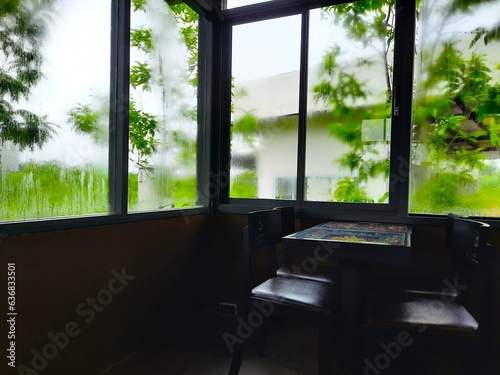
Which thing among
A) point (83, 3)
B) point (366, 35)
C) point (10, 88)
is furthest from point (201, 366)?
point (366, 35)

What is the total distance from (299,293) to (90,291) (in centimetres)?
104

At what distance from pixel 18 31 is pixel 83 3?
41 centimetres

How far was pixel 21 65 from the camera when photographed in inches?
54.9

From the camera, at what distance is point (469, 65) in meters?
2.03

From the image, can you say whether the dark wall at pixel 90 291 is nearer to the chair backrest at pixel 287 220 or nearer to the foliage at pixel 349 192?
the chair backrest at pixel 287 220

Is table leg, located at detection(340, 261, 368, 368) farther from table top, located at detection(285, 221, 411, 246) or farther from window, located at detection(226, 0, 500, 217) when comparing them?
window, located at detection(226, 0, 500, 217)

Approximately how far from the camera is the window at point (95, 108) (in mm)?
1397

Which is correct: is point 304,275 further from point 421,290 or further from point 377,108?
point 377,108

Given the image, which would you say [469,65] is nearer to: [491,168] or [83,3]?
[491,168]

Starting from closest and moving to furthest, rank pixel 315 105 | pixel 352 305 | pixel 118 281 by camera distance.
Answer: pixel 352 305 → pixel 118 281 → pixel 315 105

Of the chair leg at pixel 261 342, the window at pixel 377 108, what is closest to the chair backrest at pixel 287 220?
the window at pixel 377 108

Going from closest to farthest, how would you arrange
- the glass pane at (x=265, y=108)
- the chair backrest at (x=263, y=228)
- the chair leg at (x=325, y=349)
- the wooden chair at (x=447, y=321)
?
the wooden chair at (x=447, y=321)
the chair leg at (x=325, y=349)
the chair backrest at (x=263, y=228)
the glass pane at (x=265, y=108)

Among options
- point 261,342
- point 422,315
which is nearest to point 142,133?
point 261,342

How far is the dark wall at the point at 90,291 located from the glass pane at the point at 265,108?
0.71 metres
